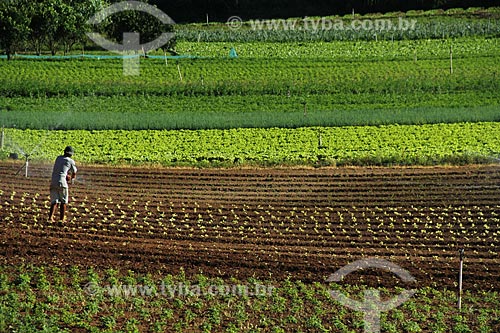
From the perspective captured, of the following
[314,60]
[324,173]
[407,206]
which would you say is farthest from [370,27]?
[407,206]

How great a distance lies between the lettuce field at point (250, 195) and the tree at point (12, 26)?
2.44 meters

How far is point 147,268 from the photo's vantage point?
1753 centimetres

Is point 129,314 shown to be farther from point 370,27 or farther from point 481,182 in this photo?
point 370,27

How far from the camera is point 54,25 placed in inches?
2210

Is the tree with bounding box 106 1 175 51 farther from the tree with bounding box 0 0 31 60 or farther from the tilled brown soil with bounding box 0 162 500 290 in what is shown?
the tilled brown soil with bounding box 0 162 500 290

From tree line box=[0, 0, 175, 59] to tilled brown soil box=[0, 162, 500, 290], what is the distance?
28769mm

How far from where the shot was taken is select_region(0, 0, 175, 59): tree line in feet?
180

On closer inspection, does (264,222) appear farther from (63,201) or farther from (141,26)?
(141,26)

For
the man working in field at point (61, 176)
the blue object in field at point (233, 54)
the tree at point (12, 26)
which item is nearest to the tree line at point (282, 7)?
the blue object in field at point (233, 54)

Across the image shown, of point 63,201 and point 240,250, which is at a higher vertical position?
point 63,201

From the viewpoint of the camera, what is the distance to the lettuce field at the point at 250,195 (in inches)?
634

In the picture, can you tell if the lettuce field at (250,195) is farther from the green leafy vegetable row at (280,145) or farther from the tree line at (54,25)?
the tree line at (54,25)

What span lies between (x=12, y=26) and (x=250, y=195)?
109 ft

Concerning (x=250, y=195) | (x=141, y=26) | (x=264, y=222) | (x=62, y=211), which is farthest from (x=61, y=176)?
(x=141, y=26)
